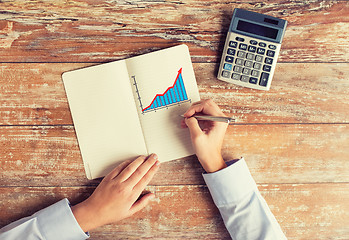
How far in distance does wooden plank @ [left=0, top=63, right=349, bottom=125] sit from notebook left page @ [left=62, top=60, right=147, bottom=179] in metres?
0.03

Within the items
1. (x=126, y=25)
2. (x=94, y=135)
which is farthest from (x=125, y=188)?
(x=126, y=25)

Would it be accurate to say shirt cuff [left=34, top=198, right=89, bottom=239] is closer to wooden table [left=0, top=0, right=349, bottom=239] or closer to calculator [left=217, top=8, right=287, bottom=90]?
wooden table [left=0, top=0, right=349, bottom=239]

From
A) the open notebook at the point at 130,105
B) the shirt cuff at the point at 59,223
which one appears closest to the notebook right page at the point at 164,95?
the open notebook at the point at 130,105

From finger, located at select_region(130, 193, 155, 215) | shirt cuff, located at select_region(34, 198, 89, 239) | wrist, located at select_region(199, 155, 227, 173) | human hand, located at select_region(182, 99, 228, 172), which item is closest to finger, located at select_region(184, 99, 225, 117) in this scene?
human hand, located at select_region(182, 99, 228, 172)

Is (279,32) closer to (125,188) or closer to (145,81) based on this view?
(145,81)

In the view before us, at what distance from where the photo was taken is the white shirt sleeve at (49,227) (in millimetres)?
612

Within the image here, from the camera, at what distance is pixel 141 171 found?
646 mm

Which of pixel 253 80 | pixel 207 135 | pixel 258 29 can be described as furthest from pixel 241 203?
pixel 258 29

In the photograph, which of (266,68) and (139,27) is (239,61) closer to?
(266,68)

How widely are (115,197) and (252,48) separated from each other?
46cm

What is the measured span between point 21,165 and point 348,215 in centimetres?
79

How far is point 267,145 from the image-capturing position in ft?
2.23

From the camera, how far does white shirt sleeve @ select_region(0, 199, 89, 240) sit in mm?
612

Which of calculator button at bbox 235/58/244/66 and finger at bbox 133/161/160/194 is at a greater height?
calculator button at bbox 235/58/244/66
